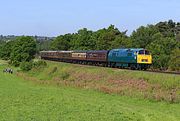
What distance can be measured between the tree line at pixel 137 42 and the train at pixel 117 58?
4.93 meters

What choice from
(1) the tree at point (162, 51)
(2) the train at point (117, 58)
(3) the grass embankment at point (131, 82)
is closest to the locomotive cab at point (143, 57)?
(2) the train at point (117, 58)

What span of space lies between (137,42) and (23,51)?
55434 mm

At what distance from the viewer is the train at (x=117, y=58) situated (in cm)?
5422

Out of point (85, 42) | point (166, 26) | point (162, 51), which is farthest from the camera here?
point (85, 42)

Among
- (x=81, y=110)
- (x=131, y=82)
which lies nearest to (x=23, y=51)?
(x=131, y=82)

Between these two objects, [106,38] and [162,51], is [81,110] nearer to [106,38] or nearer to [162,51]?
[162,51]

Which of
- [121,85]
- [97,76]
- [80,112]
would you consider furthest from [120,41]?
[80,112]

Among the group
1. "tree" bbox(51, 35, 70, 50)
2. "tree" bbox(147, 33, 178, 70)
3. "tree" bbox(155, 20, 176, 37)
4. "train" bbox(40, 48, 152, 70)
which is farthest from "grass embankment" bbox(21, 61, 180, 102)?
"tree" bbox(51, 35, 70, 50)

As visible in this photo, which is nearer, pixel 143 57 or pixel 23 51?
pixel 143 57

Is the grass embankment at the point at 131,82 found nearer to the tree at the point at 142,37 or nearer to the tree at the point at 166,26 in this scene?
the tree at the point at 142,37

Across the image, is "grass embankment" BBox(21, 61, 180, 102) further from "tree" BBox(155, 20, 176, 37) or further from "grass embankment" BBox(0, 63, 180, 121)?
"tree" BBox(155, 20, 176, 37)

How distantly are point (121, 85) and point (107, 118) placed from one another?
22.2 m

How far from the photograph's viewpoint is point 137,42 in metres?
78.9

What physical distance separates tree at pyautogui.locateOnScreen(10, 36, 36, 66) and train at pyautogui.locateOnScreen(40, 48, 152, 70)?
3151cm
